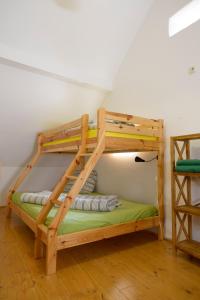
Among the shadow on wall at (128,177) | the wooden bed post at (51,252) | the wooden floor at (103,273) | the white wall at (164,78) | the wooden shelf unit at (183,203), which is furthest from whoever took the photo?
the shadow on wall at (128,177)

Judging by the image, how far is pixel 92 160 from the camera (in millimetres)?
1902

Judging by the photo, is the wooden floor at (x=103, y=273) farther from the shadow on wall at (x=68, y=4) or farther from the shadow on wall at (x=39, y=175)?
the shadow on wall at (x=68, y=4)

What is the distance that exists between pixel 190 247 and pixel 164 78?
208 centimetres

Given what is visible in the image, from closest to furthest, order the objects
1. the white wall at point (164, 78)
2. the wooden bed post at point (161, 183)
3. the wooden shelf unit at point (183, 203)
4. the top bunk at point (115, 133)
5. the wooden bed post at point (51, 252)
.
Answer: the wooden bed post at point (51, 252) → the wooden shelf unit at point (183, 203) → the top bunk at point (115, 133) → the white wall at point (164, 78) → the wooden bed post at point (161, 183)

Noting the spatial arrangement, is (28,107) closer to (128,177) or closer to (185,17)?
(128,177)

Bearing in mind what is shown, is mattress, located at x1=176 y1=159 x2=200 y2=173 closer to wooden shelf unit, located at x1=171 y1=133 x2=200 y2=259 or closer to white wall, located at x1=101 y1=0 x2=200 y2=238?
wooden shelf unit, located at x1=171 y1=133 x2=200 y2=259

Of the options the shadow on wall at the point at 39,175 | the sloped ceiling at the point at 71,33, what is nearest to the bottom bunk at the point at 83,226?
the shadow on wall at the point at 39,175

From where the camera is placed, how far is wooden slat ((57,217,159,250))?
1765mm

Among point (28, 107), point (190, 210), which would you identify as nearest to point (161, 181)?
point (190, 210)

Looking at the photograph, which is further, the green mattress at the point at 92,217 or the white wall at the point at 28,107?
the white wall at the point at 28,107

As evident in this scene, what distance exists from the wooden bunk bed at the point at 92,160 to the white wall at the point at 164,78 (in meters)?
0.23

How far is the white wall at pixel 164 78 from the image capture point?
230 cm

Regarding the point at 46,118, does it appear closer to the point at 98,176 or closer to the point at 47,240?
the point at 98,176

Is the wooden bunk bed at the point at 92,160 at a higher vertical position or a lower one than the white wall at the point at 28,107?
lower
